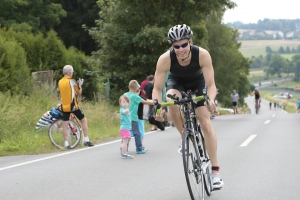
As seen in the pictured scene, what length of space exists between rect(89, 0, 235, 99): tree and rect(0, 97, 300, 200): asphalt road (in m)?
16.0

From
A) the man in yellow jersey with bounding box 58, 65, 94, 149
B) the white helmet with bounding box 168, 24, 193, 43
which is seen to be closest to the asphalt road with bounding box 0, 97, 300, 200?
the man in yellow jersey with bounding box 58, 65, 94, 149

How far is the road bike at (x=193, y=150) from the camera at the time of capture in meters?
6.26

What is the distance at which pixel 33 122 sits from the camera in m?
16.6

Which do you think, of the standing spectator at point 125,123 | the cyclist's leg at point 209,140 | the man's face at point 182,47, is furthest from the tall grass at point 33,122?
the man's face at point 182,47

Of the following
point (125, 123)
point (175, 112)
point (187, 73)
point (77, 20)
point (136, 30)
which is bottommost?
point (125, 123)

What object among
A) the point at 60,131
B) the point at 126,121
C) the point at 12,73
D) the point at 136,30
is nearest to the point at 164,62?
the point at 126,121

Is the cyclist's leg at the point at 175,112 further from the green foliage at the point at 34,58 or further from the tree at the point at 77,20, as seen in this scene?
the tree at the point at 77,20

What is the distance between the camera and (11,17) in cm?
4594

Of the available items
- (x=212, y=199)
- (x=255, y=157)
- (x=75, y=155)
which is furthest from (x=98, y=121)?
(x=212, y=199)

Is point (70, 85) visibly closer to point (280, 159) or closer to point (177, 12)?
point (280, 159)

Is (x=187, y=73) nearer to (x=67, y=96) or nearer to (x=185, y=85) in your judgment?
(x=185, y=85)

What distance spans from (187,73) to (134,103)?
5.25 metres

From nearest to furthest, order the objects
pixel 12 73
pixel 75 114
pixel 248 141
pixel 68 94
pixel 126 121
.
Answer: pixel 126 121 → pixel 68 94 → pixel 75 114 → pixel 248 141 → pixel 12 73

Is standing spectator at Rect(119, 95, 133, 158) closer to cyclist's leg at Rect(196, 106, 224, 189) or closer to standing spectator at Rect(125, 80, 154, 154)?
standing spectator at Rect(125, 80, 154, 154)
